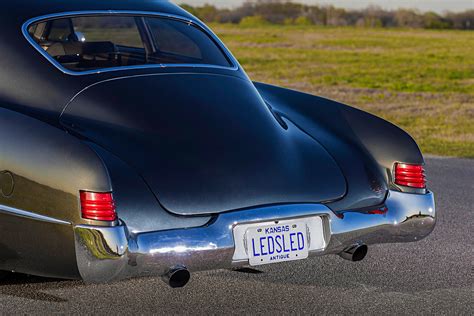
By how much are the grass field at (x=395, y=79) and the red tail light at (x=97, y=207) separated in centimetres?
829

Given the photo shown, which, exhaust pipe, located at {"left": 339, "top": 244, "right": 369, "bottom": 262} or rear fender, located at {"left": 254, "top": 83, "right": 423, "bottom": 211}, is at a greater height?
rear fender, located at {"left": 254, "top": 83, "right": 423, "bottom": 211}

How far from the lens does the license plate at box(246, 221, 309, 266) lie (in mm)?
4676

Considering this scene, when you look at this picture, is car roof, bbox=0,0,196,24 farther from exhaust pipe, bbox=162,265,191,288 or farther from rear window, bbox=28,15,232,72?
exhaust pipe, bbox=162,265,191,288

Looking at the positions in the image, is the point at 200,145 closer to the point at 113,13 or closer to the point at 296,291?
the point at 296,291

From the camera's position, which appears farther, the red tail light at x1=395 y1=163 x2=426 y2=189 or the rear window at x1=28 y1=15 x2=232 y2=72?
the rear window at x1=28 y1=15 x2=232 y2=72

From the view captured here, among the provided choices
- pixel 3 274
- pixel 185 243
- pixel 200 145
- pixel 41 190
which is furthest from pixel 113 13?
pixel 185 243

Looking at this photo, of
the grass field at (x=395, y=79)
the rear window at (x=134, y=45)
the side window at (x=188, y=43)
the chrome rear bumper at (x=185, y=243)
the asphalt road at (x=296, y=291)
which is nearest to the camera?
the chrome rear bumper at (x=185, y=243)

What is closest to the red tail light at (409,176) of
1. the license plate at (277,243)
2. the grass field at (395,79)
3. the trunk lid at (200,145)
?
the trunk lid at (200,145)

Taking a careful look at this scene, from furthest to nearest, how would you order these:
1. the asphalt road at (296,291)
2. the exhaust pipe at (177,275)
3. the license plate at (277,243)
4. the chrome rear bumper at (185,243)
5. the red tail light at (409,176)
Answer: the red tail light at (409,176) → the asphalt road at (296,291) → the license plate at (277,243) → the exhaust pipe at (177,275) → the chrome rear bumper at (185,243)

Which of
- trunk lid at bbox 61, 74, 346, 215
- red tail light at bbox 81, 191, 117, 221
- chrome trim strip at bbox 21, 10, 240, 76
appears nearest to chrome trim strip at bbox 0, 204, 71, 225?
red tail light at bbox 81, 191, 117, 221

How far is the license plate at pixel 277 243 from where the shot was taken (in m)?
4.68

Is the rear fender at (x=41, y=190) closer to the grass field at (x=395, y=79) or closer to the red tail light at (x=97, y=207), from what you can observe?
the red tail light at (x=97, y=207)

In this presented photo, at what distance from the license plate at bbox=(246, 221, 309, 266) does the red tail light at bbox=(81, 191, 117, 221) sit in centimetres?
68

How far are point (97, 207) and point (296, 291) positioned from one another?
1390mm
